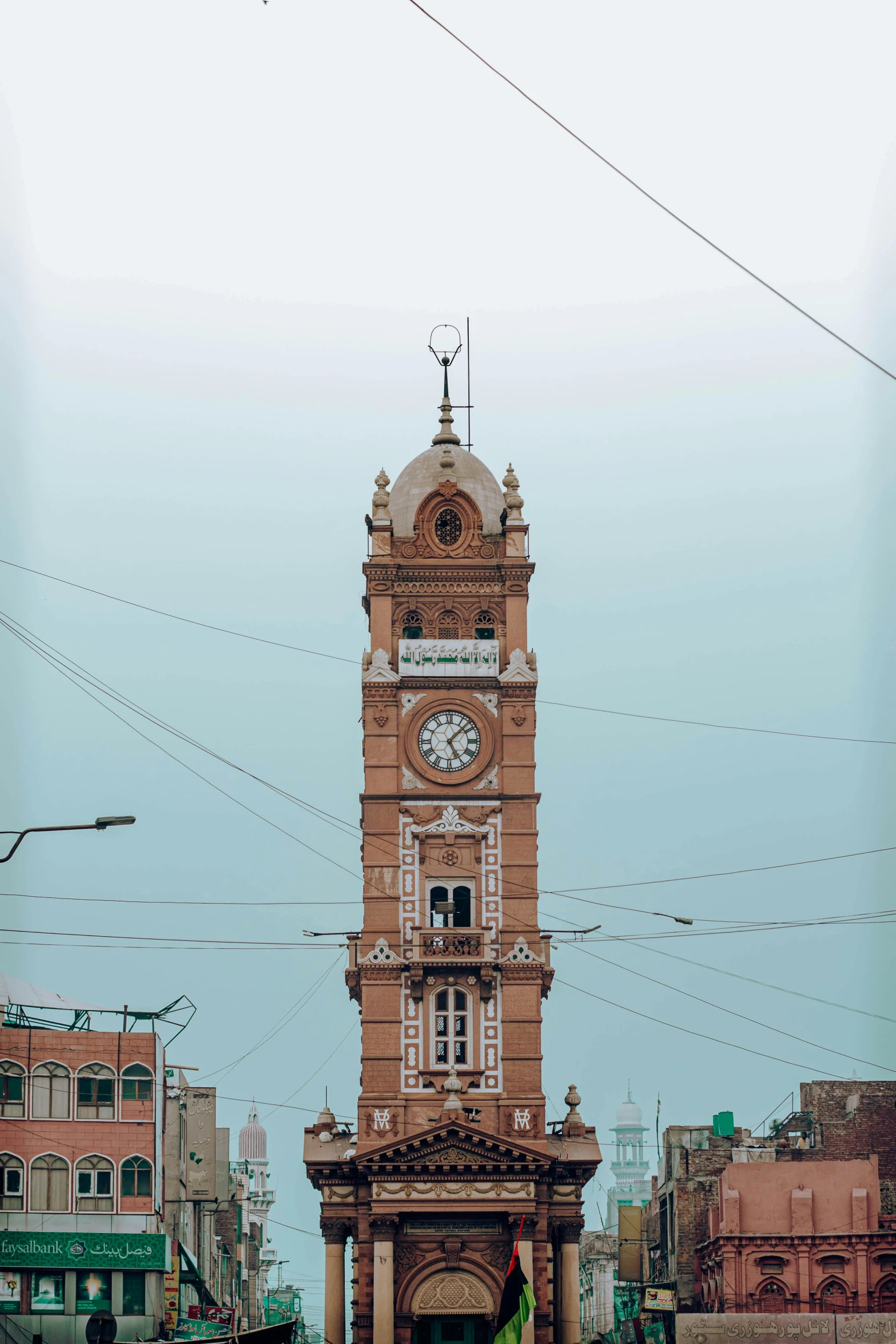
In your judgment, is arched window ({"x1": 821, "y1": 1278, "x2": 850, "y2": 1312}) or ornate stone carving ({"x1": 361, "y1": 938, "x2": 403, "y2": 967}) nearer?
ornate stone carving ({"x1": 361, "y1": 938, "x2": 403, "y2": 967})

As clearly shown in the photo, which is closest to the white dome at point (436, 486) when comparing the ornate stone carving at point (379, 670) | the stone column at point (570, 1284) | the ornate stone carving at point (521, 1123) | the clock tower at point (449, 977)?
the clock tower at point (449, 977)

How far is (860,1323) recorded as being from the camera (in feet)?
248

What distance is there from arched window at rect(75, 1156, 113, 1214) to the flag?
1581 cm

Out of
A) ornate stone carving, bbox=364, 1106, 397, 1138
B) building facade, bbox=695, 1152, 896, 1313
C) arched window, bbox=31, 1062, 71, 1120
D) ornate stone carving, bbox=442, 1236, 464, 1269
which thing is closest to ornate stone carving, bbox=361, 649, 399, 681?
ornate stone carving, bbox=364, 1106, 397, 1138

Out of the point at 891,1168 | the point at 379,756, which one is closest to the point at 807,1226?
the point at 891,1168

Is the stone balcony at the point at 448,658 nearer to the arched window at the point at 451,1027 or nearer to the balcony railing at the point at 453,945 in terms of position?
the balcony railing at the point at 453,945

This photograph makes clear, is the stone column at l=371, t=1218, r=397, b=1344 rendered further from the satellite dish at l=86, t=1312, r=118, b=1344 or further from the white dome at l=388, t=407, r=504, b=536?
the white dome at l=388, t=407, r=504, b=536

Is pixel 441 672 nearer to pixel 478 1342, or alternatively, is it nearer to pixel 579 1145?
pixel 579 1145

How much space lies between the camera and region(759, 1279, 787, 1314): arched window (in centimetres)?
8431

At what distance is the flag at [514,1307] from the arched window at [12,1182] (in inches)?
745

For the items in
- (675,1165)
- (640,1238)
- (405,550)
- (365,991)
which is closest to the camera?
(365,991)

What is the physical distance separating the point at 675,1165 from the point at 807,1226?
13.3 metres

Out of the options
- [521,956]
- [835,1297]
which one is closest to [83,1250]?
[521,956]

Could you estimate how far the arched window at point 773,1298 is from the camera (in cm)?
8431
